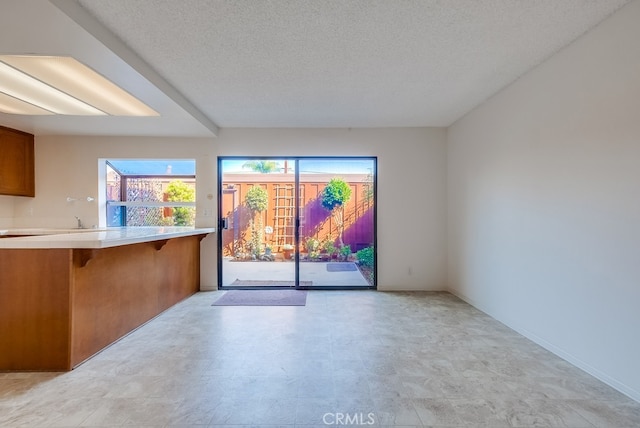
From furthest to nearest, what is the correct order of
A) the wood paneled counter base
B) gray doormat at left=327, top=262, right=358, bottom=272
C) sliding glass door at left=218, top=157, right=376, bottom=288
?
gray doormat at left=327, top=262, right=358, bottom=272 < sliding glass door at left=218, top=157, right=376, bottom=288 < the wood paneled counter base

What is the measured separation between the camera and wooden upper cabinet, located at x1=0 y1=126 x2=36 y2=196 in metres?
4.00

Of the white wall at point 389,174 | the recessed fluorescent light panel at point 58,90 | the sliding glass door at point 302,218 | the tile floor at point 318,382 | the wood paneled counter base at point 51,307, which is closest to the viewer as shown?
the tile floor at point 318,382

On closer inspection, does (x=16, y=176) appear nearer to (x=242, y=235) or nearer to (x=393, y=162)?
(x=242, y=235)

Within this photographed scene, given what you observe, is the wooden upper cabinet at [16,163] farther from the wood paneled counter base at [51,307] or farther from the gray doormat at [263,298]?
the gray doormat at [263,298]

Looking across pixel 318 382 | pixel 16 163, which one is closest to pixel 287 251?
pixel 318 382

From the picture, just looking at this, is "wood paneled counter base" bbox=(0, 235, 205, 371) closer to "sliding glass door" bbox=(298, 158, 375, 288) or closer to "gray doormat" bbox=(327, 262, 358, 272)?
"sliding glass door" bbox=(298, 158, 375, 288)

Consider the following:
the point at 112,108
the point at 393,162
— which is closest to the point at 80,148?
the point at 112,108

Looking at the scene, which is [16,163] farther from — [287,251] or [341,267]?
[341,267]

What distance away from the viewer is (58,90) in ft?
9.50

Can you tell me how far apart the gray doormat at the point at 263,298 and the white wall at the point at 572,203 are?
7.72 feet

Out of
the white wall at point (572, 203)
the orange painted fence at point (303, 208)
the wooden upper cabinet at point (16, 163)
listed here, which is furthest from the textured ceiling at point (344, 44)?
the wooden upper cabinet at point (16, 163)

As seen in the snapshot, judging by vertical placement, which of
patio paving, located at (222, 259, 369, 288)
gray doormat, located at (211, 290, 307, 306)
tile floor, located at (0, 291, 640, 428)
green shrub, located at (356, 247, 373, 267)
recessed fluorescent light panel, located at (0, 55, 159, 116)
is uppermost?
recessed fluorescent light panel, located at (0, 55, 159, 116)

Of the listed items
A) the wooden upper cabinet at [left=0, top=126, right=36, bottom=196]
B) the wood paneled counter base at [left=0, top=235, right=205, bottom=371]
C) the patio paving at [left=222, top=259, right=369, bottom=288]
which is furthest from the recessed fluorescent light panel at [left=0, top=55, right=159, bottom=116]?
the patio paving at [left=222, top=259, right=369, bottom=288]

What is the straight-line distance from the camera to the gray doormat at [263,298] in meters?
3.90
